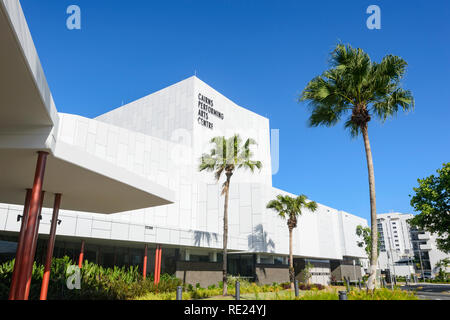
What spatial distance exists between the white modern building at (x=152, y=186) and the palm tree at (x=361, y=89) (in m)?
7.64

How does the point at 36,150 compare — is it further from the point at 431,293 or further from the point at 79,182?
Result: the point at 431,293

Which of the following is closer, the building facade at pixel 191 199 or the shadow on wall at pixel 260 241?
the building facade at pixel 191 199

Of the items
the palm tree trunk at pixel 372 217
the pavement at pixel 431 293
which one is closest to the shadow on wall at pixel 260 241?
the pavement at pixel 431 293

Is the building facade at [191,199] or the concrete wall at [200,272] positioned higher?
the building facade at [191,199]

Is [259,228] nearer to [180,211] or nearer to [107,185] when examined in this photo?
[180,211]

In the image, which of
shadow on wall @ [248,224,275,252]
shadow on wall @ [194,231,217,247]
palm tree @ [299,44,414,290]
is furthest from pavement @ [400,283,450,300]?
shadow on wall @ [194,231,217,247]

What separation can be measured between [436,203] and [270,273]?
1845 cm

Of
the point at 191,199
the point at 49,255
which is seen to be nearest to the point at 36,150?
the point at 49,255

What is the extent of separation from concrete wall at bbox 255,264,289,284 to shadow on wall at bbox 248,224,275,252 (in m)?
2.23

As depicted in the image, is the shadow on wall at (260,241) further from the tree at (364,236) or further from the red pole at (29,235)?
the tree at (364,236)

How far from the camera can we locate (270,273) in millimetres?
37000

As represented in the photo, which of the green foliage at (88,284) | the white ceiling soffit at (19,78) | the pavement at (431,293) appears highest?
the white ceiling soffit at (19,78)

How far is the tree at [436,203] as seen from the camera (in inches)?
1099

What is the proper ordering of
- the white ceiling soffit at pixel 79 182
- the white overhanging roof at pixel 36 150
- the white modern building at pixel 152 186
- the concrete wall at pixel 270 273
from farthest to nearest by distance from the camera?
the concrete wall at pixel 270 273, the white ceiling soffit at pixel 79 182, the white modern building at pixel 152 186, the white overhanging roof at pixel 36 150
